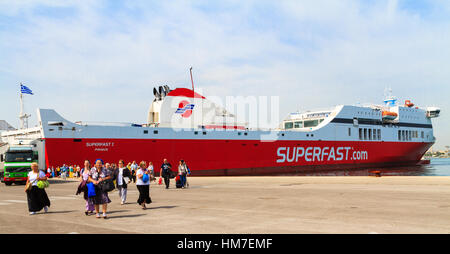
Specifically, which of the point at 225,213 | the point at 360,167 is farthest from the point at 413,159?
the point at 225,213

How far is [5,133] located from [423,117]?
58.7 m

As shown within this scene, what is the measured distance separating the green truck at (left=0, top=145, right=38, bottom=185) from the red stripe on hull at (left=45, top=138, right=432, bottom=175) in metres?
3.86

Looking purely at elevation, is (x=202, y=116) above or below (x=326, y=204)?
above

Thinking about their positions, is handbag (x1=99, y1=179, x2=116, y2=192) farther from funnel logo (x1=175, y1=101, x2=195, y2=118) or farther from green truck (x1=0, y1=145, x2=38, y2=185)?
funnel logo (x1=175, y1=101, x2=195, y2=118)

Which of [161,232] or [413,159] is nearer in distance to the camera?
[161,232]

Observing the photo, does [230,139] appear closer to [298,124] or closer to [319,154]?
[319,154]

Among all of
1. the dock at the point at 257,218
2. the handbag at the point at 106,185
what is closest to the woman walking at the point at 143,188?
the dock at the point at 257,218

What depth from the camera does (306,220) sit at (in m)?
8.82

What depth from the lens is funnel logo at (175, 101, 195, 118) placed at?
124 feet

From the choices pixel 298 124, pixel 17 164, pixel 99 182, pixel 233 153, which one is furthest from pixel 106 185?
pixel 298 124

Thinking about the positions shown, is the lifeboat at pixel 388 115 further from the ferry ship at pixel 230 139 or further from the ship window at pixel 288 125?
the ship window at pixel 288 125

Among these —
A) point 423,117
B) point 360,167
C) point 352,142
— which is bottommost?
point 360,167

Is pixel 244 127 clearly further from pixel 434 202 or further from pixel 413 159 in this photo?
pixel 413 159

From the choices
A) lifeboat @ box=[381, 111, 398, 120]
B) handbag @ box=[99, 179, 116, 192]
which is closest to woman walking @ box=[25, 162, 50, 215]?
handbag @ box=[99, 179, 116, 192]
